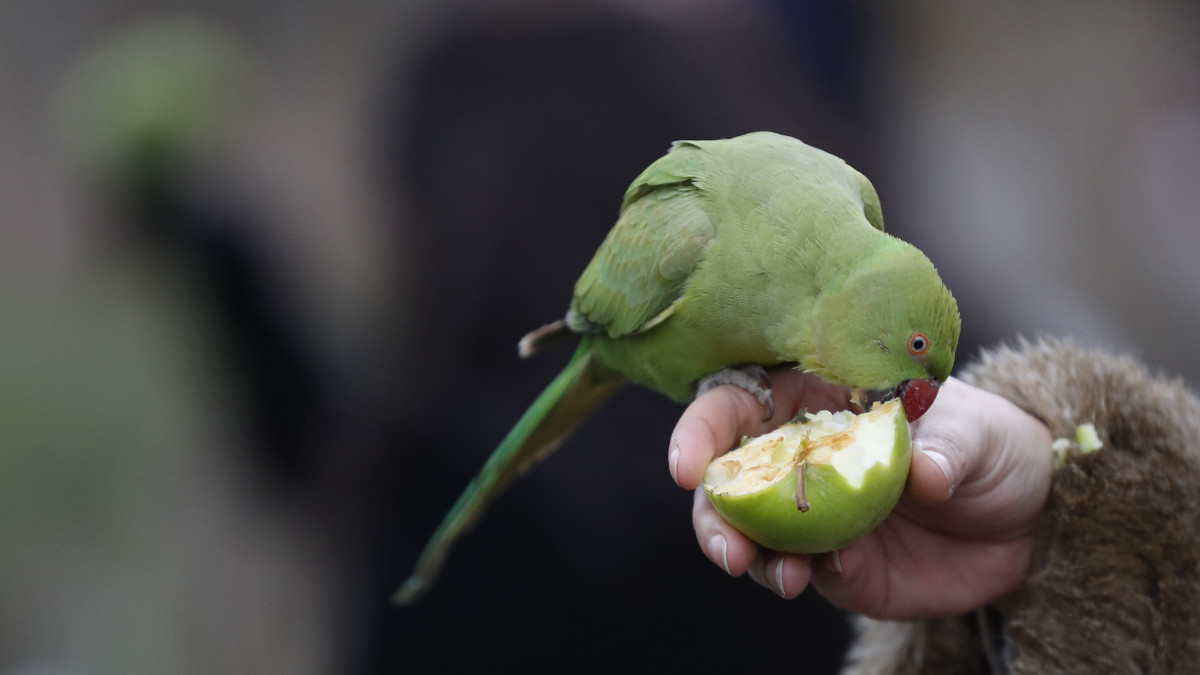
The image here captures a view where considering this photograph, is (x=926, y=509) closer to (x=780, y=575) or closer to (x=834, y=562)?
(x=834, y=562)

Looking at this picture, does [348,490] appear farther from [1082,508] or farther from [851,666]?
[1082,508]

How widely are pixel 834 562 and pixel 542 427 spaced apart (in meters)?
0.70

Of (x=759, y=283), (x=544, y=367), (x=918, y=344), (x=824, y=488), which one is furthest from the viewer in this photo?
(x=544, y=367)

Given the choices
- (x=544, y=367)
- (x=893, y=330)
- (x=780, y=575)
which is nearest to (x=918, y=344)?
(x=893, y=330)

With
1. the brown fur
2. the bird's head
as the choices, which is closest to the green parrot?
the bird's head

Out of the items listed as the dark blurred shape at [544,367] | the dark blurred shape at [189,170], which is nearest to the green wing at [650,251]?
the dark blurred shape at [544,367]

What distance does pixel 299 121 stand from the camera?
87.5 inches

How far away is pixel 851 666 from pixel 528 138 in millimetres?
1472

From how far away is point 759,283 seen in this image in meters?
1.32

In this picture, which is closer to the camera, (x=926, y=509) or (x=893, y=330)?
(x=893, y=330)

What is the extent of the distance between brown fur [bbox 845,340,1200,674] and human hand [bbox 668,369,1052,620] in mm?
70

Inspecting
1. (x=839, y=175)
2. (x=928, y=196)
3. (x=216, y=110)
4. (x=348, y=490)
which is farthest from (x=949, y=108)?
(x=348, y=490)

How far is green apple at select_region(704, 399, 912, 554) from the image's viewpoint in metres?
1.02

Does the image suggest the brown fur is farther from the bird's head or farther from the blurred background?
the bird's head
